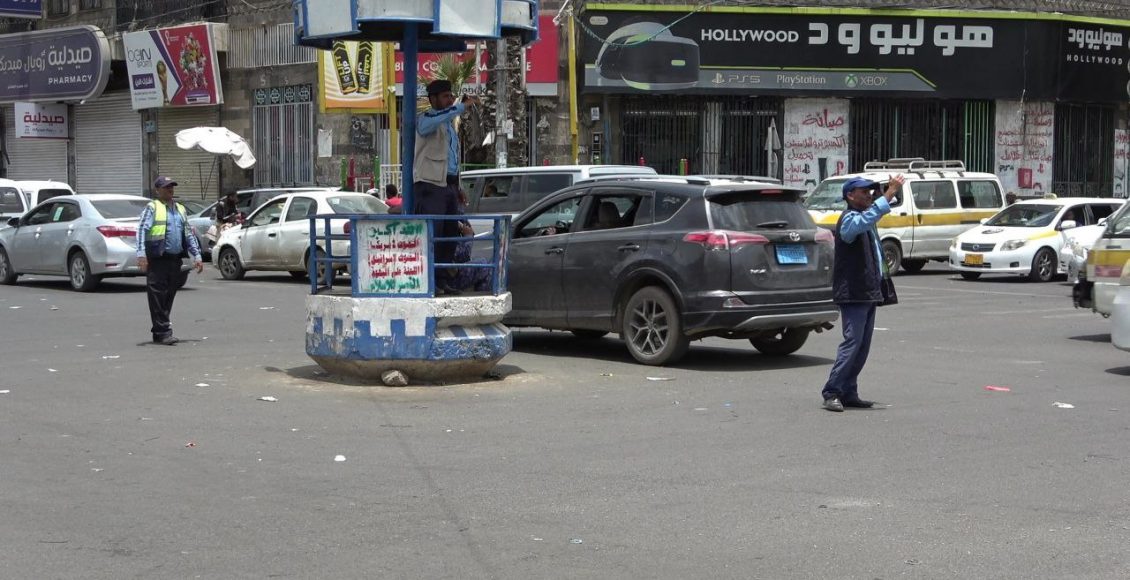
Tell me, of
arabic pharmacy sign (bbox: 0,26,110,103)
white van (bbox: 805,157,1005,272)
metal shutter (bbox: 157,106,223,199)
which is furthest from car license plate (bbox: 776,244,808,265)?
arabic pharmacy sign (bbox: 0,26,110,103)

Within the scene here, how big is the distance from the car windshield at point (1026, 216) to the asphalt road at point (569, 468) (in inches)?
424

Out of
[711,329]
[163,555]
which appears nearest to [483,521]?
[163,555]

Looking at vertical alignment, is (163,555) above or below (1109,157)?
below

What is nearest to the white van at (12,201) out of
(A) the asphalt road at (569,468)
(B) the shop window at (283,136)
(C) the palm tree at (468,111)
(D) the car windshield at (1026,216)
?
(C) the palm tree at (468,111)

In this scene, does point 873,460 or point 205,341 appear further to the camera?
point 205,341

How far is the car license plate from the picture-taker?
39.4ft

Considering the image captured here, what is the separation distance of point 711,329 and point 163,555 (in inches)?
262

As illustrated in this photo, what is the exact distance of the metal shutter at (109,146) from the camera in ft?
131

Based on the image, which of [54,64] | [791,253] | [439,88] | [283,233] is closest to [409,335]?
[439,88]

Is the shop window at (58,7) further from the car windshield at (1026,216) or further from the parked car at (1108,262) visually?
the parked car at (1108,262)

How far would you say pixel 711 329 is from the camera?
11.8 m

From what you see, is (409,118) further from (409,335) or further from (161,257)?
(161,257)

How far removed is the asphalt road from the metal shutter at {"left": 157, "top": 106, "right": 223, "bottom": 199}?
24.1 m

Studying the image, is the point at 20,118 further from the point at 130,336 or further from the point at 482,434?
the point at 482,434
